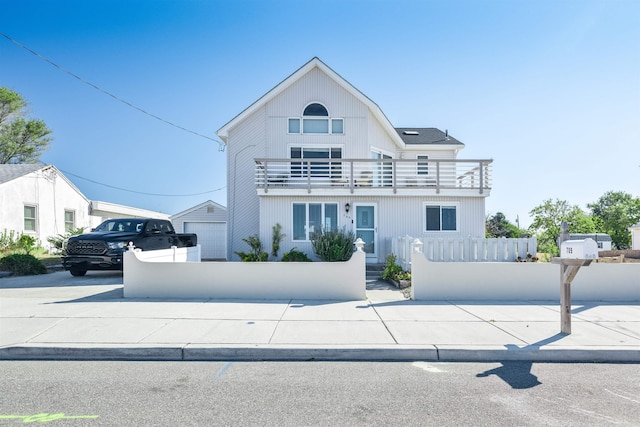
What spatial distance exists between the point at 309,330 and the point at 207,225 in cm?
1588

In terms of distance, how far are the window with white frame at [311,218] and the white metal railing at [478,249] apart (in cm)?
439

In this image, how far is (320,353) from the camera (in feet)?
18.5

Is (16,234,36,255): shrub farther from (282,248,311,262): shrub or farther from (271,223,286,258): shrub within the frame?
(282,248,311,262): shrub

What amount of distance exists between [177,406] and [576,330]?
6.26 metres

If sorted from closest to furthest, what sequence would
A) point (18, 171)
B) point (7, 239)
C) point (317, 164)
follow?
1. point (317, 164)
2. point (7, 239)
3. point (18, 171)

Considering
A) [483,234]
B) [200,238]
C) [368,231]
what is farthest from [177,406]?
[200,238]

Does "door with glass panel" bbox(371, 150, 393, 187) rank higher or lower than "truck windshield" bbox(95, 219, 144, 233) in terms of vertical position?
higher

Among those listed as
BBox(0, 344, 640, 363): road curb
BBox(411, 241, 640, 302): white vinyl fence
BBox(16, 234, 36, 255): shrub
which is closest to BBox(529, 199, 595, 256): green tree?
BBox(411, 241, 640, 302): white vinyl fence

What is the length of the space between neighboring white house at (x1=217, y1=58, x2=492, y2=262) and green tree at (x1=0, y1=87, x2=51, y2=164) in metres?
27.9

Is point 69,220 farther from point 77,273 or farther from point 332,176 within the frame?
point 332,176

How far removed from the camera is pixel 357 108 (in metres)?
18.6

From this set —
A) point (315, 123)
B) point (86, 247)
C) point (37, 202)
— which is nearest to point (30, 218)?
point (37, 202)

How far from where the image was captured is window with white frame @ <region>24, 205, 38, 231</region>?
2081 centimetres

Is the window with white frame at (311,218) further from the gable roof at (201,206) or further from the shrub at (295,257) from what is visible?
the gable roof at (201,206)
